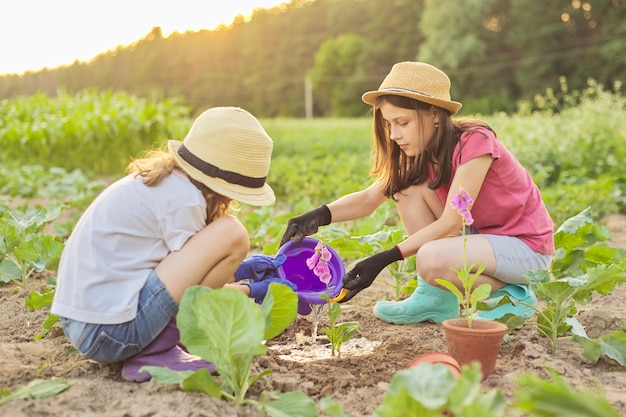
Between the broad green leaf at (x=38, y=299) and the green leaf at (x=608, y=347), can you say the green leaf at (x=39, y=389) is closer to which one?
the broad green leaf at (x=38, y=299)

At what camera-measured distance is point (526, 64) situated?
3600 centimetres

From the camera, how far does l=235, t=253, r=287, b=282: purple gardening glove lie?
2439 mm

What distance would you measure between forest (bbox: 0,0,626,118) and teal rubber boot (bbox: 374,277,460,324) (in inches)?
326

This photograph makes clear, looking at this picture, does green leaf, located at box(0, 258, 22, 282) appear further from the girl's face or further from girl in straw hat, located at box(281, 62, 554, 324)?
the girl's face

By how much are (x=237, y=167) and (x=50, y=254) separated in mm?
1132

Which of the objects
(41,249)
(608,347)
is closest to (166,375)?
(41,249)

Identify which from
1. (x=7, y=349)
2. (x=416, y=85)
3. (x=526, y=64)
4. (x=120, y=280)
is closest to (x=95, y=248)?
(x=120, y=280)

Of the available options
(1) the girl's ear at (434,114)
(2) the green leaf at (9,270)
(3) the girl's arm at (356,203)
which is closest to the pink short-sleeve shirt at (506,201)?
(1) the girl's ear at (434,114)

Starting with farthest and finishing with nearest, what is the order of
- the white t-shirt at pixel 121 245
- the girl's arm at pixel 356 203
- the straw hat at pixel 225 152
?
the girl's arm at pixel 356 203, the straw hat at pixel 225 152, the white t-shirt at pixel 121 245

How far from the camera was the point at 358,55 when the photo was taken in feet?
175

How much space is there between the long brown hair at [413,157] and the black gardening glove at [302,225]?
12.1 inches

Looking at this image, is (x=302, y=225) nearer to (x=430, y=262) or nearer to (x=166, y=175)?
(x=430, y=262)

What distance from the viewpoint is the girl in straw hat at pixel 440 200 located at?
2.46 m

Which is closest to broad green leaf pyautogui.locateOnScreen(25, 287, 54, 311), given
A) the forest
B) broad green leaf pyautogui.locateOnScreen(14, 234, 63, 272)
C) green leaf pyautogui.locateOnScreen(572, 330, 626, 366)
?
broad green leaf pyautogui.locateOnScreen(14, 234, 63, 272)
